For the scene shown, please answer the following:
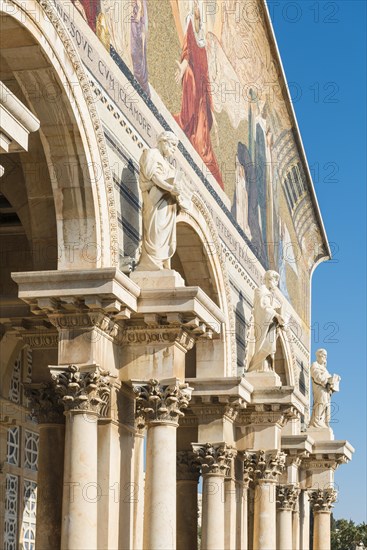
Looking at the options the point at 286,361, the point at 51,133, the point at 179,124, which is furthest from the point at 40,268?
the point at 286,361

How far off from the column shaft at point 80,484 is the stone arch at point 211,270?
4957 millimetres

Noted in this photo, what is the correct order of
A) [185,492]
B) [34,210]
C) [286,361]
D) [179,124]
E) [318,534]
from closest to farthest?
[34,210], [179,124], [185,492], [286,361], [318,534]

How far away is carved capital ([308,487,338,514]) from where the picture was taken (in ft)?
96.0

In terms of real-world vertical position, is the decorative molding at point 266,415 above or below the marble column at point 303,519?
above

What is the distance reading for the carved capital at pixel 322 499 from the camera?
2927 cm

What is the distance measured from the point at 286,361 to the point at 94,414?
13238 millimetres

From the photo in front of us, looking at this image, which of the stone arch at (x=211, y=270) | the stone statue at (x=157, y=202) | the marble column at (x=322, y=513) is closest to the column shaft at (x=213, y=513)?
the stone arch at (x=211, y=270)

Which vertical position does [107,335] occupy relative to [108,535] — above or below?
above

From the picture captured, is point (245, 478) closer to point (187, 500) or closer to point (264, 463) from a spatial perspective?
point (264, 463)

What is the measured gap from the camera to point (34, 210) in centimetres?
1424

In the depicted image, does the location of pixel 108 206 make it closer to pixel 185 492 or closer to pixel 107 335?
pixel 107 335

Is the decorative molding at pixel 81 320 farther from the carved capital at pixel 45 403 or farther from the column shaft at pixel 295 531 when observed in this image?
the column shaft at pixel 295 531

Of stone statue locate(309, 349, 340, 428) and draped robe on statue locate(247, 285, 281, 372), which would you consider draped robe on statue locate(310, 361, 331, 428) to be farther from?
draped robe on statue locate(247, 285, 281, 372)

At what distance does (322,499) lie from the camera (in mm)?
29641
